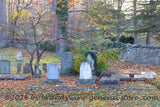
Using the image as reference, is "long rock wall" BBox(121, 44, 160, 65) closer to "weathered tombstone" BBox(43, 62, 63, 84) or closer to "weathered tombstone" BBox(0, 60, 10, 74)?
"weathered tombstone" BBox(43, 62, 63, 84)

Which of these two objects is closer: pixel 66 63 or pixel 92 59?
pixel 92 59

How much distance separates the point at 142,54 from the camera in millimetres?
18781

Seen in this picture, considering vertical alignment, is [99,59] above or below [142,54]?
above

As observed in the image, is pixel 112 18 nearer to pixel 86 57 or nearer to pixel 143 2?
pixel 143 2

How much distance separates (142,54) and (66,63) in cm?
886

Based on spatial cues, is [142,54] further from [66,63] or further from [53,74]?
[53,74]

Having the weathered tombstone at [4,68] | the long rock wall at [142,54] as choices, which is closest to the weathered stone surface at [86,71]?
the weathered tombstone at [4,68]

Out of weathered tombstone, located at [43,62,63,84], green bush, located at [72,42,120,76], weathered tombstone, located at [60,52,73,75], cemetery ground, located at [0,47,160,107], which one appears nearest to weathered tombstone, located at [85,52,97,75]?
green bush, located at [72,42,120,76]

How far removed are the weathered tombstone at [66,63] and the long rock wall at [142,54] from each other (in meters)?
8.54

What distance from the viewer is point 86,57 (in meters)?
11.8

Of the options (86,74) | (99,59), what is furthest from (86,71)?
(99,59)

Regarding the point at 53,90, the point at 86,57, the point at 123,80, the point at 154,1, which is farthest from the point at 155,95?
the point at 154,1

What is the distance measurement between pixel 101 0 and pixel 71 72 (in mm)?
14677

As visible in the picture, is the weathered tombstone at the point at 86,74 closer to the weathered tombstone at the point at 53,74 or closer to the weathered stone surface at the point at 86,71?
the weathered stone surface at the point at 86,71
